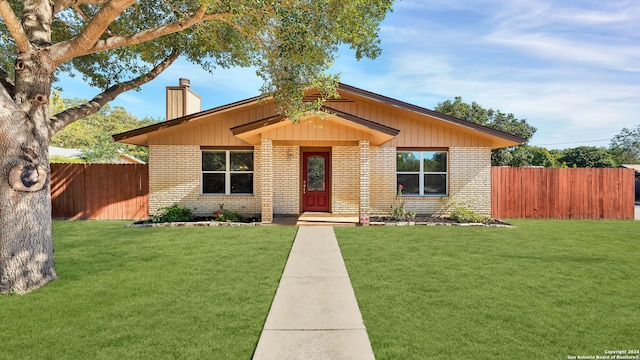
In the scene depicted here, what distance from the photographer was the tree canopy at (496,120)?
94.1 ft

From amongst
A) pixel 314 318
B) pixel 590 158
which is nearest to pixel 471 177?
pixel 314 318

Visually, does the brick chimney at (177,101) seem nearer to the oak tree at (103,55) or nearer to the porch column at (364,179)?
the oak tree at (103,55)

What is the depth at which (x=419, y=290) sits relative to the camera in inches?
194

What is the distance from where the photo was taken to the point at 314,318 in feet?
13.1

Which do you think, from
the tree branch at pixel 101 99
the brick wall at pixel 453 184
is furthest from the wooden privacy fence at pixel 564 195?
the tree branch at pixel 101 99

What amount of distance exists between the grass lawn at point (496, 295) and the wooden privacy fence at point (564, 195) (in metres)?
4.06

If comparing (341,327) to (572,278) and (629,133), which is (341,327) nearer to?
(572,278)

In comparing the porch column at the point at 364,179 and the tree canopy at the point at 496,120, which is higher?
the tree canopy at the point at 496,120

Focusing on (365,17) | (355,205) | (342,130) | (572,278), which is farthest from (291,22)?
(355,205)

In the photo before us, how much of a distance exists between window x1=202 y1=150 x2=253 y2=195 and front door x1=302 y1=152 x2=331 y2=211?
2236 mm

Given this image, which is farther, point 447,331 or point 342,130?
point 342,130

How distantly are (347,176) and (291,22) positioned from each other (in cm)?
717

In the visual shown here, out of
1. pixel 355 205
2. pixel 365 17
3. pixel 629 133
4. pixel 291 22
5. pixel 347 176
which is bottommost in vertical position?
pixel 355 205

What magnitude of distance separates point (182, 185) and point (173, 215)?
4.80ft
